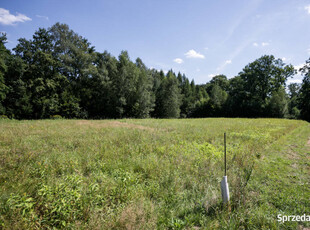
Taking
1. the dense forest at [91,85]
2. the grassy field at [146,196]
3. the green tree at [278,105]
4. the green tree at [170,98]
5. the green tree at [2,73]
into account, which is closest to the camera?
the grassy field at [146,196]

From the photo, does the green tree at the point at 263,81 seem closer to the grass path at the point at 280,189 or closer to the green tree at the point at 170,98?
the green tree at the point at 170,98

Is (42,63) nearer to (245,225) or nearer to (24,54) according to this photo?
(24,54)

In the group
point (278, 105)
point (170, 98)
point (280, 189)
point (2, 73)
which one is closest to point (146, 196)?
point (280, 189)

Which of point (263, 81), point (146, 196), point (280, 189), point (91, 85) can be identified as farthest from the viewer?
A: point (263, 81)

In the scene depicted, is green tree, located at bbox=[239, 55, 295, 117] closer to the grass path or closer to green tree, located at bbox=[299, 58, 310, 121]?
green tree, located at bbox=[299, 58, 310, 121]

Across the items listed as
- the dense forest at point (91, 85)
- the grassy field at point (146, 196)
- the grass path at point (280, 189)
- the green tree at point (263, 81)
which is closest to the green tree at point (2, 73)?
the dense forest at point (91, 85)

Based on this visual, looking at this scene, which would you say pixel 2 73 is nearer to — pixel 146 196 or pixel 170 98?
pixel 146 196

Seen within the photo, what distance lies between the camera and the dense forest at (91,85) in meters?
26.8

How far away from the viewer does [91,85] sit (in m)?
35.2

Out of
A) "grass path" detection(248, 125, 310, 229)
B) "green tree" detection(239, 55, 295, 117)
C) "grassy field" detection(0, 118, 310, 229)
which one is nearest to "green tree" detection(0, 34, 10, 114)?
"grassy field" detection(0, 118, 310, 229)

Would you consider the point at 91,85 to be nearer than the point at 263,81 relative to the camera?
Yes

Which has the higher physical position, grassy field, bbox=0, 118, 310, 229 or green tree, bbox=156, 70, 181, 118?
green tree, bbox=156, 70, 181, 118

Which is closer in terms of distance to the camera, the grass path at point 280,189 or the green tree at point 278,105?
the grass path at point 280,189

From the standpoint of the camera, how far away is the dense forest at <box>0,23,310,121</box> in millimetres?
26781
